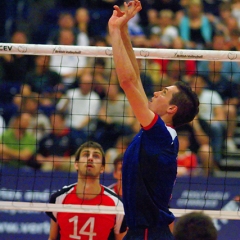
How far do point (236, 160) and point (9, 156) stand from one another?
12.4ft

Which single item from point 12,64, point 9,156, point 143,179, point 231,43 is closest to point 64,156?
point 9,156

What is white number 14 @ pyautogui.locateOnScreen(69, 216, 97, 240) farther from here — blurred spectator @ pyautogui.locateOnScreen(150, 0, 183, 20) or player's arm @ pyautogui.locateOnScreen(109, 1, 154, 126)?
blurred spectator @ pyautogui.locateOnScreen(150, 0, 183, 20)

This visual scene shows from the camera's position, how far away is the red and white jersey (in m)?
6.68

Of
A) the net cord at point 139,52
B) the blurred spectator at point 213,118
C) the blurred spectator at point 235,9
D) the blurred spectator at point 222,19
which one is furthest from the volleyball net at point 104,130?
the blurred spectator at point 235,9

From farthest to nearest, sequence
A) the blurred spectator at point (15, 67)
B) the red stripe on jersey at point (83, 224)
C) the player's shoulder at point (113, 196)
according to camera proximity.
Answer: the blurred spectator at point (15, 67), the player's shoulder at point (113, 196), the red stripe on jersey at point (83, 224)

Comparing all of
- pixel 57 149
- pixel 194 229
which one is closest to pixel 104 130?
pixel 57 149

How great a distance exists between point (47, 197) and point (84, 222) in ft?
6.19

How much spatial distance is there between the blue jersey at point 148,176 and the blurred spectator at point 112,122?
16.1 ft

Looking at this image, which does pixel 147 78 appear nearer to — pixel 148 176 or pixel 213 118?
pixel 213 118

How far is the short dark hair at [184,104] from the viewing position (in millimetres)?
4789

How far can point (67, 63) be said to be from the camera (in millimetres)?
11820

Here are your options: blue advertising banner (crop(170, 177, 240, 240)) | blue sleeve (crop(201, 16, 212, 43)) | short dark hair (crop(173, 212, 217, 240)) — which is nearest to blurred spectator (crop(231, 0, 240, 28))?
blue sleeve (crop(201, 16, 212, 43))

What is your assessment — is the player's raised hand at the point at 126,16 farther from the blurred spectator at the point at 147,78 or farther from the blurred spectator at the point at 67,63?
the blurred spectator at the point at 67,63

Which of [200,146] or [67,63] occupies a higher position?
[67,63]
